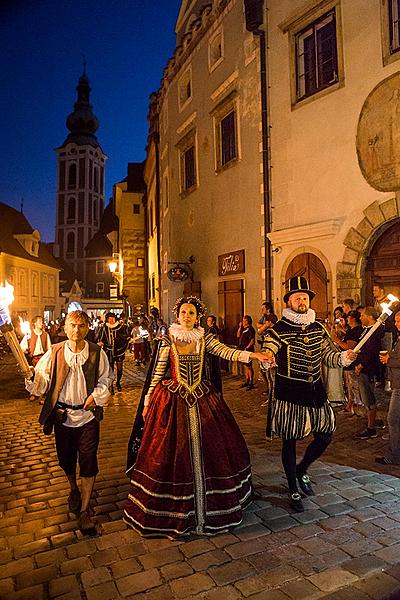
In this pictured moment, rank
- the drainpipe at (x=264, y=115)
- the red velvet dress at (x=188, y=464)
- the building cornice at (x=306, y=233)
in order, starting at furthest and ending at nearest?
1. the drainpipe at (x=264, y=115)
2. the building cornice at (x=306, y=233)
3. the red velvet dress at (x=188, y=464)

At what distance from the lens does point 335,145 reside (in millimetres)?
10125

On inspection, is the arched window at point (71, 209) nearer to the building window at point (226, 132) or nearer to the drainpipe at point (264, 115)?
the building window at point (226, 132)

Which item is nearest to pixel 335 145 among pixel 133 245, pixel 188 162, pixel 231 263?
pixel 231 263

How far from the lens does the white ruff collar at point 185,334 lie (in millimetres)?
4340

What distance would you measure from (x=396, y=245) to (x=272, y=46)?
6.54 metres

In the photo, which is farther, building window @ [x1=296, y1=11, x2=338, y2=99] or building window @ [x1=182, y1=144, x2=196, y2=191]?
building window @ [x1=182, y1=144, x2=196, y2=191]

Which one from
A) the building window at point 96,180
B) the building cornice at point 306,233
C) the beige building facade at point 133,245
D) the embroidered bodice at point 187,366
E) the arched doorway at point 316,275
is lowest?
the embroidered bodice at point 187,366

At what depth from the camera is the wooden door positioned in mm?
13242

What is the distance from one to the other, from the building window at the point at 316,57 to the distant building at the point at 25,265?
24275 mm

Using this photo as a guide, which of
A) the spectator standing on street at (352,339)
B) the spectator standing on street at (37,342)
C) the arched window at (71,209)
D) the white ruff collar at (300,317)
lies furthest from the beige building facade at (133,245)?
the arched window at (71,209)

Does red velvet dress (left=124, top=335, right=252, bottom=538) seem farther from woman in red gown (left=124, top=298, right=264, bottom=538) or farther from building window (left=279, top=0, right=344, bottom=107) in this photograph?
building window (left=279, top=0, right=344, bottom=107)

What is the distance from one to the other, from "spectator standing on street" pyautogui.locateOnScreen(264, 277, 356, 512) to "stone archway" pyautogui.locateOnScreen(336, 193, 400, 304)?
5549 millimetres

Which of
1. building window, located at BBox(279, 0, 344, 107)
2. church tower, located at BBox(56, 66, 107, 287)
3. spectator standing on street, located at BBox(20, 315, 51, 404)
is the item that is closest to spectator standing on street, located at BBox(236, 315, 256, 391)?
spectator standing on street, located at BBox(20, 315, 51, 404)

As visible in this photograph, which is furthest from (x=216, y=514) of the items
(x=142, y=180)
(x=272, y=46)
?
Answer: (x=142, y=180)
